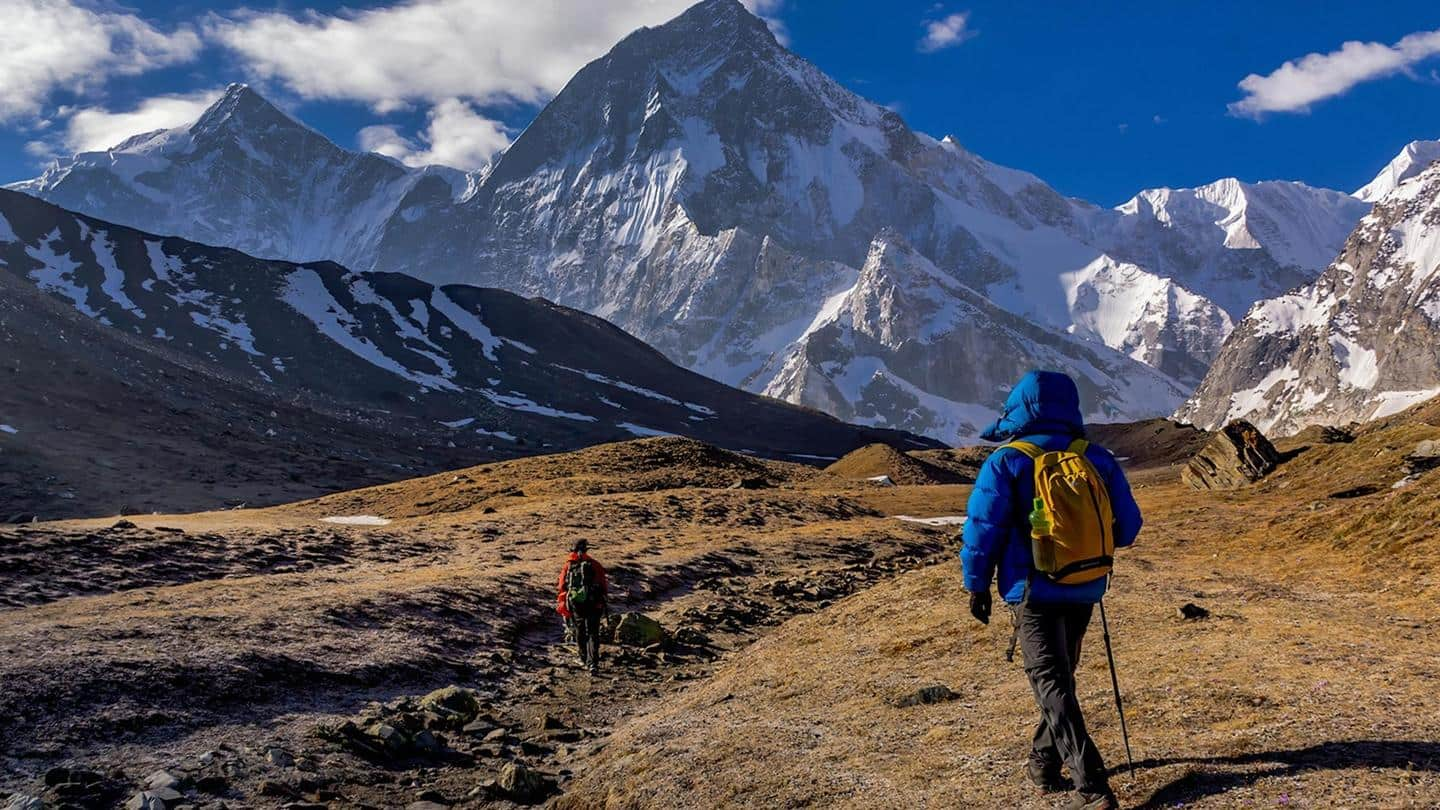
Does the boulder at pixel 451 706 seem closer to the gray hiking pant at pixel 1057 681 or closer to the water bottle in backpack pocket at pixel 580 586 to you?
the water bottle in backpack pocket at pixel 580 586

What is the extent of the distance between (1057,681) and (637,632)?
42.9ft

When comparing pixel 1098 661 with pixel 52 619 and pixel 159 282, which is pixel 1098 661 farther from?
pixel 159 282

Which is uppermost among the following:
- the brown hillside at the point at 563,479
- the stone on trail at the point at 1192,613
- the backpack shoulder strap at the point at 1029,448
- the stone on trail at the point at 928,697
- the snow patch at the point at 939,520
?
the backpack shoulder strap at the point at 1029,448

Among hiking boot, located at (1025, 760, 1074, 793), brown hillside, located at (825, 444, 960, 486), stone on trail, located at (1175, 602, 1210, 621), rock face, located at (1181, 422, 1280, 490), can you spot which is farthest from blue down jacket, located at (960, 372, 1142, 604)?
brown hillside, located at (825, 444, 960, 486)

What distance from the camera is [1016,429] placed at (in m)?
7.73

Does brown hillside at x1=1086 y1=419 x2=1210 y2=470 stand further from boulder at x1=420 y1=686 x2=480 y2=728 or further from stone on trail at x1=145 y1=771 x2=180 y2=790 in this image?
stone on trail at x1=145 y1=771 x2=180 y2=790

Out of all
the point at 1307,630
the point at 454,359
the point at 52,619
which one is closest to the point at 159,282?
the point at 454,359

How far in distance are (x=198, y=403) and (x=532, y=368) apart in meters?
88.7

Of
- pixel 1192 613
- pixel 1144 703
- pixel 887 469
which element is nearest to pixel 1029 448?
pixel 1144 703

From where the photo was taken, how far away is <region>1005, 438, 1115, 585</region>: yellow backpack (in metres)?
7.13

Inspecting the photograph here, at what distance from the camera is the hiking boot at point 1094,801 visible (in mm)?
6688

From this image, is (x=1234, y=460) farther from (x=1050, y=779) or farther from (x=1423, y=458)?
(x=1050, y=779)

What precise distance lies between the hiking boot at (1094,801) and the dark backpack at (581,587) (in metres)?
11.5

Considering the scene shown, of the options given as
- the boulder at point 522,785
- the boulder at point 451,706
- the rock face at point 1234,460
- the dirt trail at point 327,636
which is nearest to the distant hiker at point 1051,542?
the boulder at point 522,785
